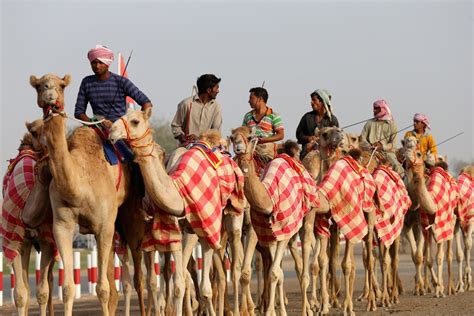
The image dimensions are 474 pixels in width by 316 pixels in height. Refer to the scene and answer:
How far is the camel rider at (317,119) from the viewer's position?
54.5 feet

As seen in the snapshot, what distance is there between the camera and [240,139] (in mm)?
12844

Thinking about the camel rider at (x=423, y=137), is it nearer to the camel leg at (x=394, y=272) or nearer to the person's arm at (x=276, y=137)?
the camel leg at (x=394, y=272)

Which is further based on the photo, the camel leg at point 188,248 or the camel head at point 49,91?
the camel leg at point 188,248

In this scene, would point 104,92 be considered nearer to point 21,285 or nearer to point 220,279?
point 21,285

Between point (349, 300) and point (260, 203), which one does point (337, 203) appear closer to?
point (349, 300)

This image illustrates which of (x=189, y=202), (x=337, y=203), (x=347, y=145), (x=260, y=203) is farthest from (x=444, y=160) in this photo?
(x=189, y=202)

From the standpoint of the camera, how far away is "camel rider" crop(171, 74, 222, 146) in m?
13.9

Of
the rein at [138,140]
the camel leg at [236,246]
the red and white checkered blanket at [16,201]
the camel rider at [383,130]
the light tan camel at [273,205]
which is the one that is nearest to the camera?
the rein at [138,140]

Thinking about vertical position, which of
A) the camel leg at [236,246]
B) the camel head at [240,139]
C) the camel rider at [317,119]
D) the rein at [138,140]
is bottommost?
the camel leg at [236,246]

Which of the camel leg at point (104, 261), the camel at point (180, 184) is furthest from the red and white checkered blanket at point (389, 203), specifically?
the camel leg at point (104, 261)

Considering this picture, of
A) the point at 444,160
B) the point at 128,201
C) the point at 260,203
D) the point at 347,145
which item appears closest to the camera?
the point at 128,201

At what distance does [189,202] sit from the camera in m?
12.0

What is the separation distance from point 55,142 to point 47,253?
2.33 meters

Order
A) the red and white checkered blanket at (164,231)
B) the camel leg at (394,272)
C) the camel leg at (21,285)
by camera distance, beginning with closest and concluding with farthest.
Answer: the red and white checkered blanket at (164,231), the camel leg at (21,285), the camel leg at (394,272)
